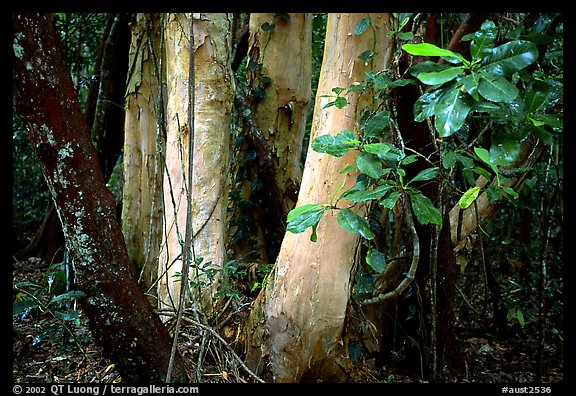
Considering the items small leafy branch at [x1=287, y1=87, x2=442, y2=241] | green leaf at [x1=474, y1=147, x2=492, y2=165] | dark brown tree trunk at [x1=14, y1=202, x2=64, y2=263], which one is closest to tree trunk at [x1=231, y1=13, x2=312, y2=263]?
small leafy branch at [x1=287, y1=87, x2=442, y2=241]

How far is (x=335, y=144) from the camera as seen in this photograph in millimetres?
2070

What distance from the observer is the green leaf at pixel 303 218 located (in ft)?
6.68

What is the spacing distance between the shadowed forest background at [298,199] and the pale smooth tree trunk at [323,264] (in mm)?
10

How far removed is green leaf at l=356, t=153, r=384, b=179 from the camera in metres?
1.97

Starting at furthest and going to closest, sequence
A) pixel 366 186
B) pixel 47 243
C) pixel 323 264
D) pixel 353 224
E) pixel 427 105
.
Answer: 1. pixel 47 243
2. pixel 323 264
3. pixel 366 186
4. pixel 353 224
5. pixel 427 105

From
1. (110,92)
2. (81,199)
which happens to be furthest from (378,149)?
(110,92)

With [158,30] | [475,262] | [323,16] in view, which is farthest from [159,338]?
[323,16]

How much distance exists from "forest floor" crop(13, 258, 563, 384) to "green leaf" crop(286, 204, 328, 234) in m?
0.84

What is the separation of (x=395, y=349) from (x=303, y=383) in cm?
115

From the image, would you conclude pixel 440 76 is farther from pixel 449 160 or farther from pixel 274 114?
pixel 274 114

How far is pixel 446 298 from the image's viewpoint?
128 inches

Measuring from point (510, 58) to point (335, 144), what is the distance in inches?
27.9

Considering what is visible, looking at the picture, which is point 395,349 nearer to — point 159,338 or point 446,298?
point 446,298
